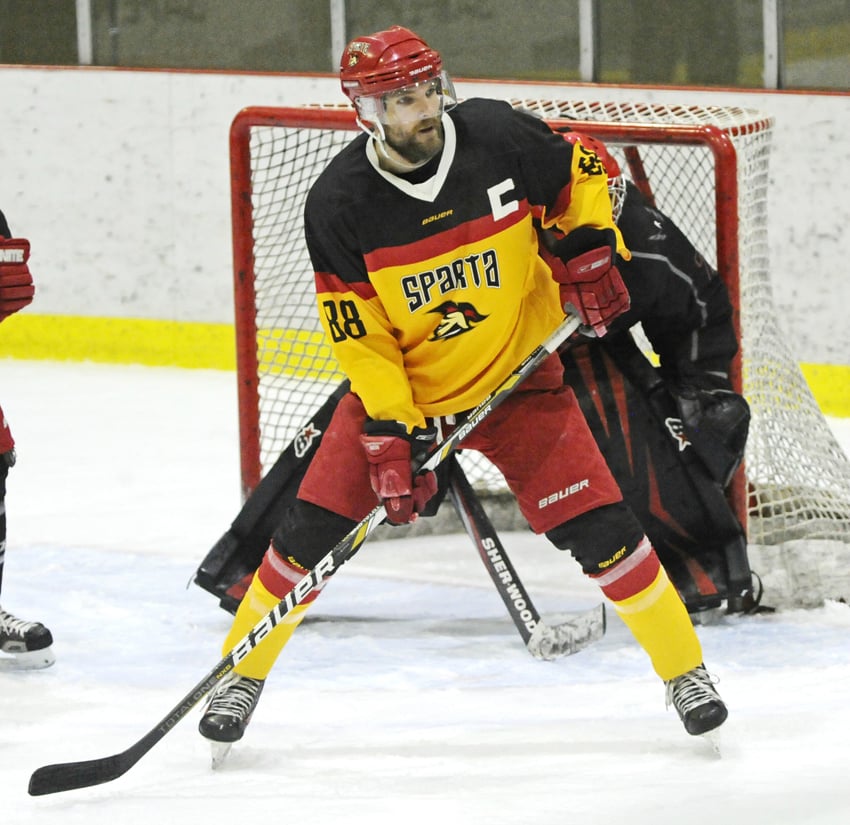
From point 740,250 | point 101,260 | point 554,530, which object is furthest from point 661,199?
point 101,260

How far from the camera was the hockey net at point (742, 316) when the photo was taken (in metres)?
3.07

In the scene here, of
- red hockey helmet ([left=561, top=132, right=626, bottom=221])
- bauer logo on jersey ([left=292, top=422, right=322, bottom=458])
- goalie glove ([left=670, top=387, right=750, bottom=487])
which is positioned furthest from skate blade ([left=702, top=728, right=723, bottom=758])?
bauer logo on jersey ([left=292, top=422, right=322, bottom=458])

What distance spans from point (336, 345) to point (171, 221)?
3.33 meters

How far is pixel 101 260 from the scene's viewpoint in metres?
5.69

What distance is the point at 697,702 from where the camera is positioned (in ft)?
7.59

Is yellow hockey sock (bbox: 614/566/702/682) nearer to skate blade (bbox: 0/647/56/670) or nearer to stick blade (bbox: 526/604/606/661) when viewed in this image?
stick blade (bbox: 526/604/606/661)

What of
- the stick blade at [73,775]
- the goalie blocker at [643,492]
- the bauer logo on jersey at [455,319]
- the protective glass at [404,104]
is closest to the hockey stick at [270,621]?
the stick blade at [73,775]

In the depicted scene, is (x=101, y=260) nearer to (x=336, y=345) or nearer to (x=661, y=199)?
(x=661, y=199)

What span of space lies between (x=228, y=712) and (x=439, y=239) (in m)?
0.79

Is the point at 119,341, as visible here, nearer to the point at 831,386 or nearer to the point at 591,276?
the point at 831,386

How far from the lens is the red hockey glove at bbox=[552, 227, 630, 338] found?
2408 mm

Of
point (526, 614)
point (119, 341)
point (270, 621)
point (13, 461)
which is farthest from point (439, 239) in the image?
point (119, 341)

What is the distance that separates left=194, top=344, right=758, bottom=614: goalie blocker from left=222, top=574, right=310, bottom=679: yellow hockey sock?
664 millimetres

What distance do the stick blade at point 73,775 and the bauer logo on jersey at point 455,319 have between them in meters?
0.80
